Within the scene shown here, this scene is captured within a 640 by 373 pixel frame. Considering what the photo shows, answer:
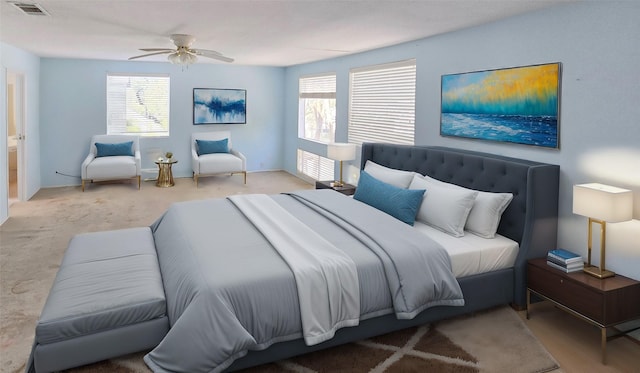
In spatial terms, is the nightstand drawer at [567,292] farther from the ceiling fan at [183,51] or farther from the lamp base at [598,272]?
the ceiling fan at [183,51]

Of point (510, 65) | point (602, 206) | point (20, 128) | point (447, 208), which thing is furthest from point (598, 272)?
point (20, 128)

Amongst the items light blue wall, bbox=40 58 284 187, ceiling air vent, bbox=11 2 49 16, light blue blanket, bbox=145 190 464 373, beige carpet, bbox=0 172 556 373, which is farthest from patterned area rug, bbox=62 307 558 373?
light blue wall, bbox=40 58 284 187

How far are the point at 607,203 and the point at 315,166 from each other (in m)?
5.72

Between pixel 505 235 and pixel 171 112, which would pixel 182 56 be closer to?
pixel 171 112

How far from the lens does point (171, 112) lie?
8.51m

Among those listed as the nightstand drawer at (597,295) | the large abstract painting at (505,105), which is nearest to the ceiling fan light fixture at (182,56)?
the large abstract painting at (505,105)

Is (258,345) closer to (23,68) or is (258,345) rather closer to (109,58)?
(23,68)

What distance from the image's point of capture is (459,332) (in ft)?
9.77

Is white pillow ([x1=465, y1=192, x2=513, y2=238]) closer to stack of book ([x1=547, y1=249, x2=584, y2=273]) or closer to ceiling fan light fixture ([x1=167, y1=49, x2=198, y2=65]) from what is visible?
stack of book ([x1=547, y1=249, x2=584, y2=273])

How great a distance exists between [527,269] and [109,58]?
7.05 m

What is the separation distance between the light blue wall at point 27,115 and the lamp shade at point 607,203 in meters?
5.94

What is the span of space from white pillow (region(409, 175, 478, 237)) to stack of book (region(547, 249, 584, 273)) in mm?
642

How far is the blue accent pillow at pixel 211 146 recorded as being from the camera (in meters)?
8.34

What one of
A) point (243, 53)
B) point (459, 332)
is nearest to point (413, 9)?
point (459, 332)
